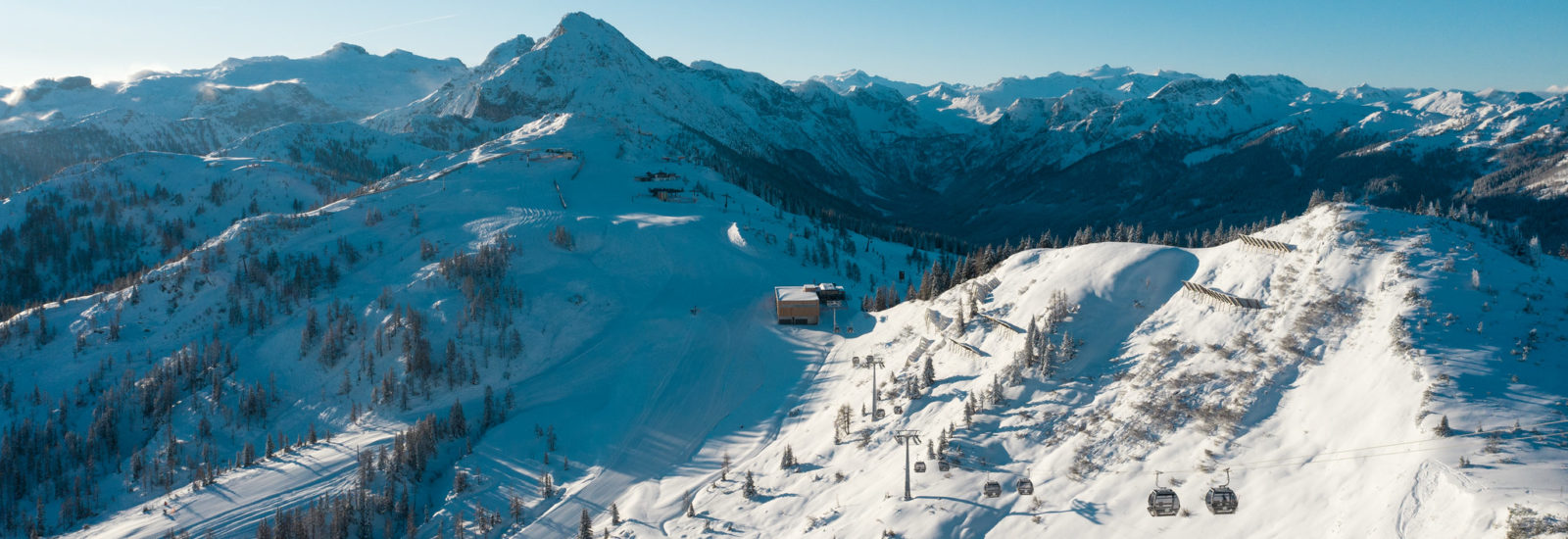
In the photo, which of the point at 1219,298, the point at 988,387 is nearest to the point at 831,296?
the point at 988,387

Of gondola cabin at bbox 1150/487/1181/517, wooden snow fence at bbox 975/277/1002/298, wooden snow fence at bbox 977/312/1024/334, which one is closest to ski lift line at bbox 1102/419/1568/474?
gondola cabin at bbox 1150/487/1181/517

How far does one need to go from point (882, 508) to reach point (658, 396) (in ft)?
124

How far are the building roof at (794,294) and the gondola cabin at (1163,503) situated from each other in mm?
56336

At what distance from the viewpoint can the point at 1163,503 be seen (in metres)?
36.5

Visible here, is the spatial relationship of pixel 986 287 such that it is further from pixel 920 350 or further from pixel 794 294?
pixel 794 294

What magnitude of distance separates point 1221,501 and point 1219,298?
2204cm

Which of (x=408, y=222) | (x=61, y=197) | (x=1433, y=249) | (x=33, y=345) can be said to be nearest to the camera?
(x=1433, y=249)

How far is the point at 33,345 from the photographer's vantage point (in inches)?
3878

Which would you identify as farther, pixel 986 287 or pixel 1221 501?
pixel 986 287

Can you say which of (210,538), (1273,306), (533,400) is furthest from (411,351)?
(1273,306)

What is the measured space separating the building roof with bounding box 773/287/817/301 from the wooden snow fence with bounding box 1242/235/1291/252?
4491 cm

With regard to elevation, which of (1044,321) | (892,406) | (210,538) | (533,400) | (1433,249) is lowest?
(210,538)

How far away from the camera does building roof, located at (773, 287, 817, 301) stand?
300 ft

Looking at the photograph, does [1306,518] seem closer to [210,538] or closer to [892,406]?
[892,406]
